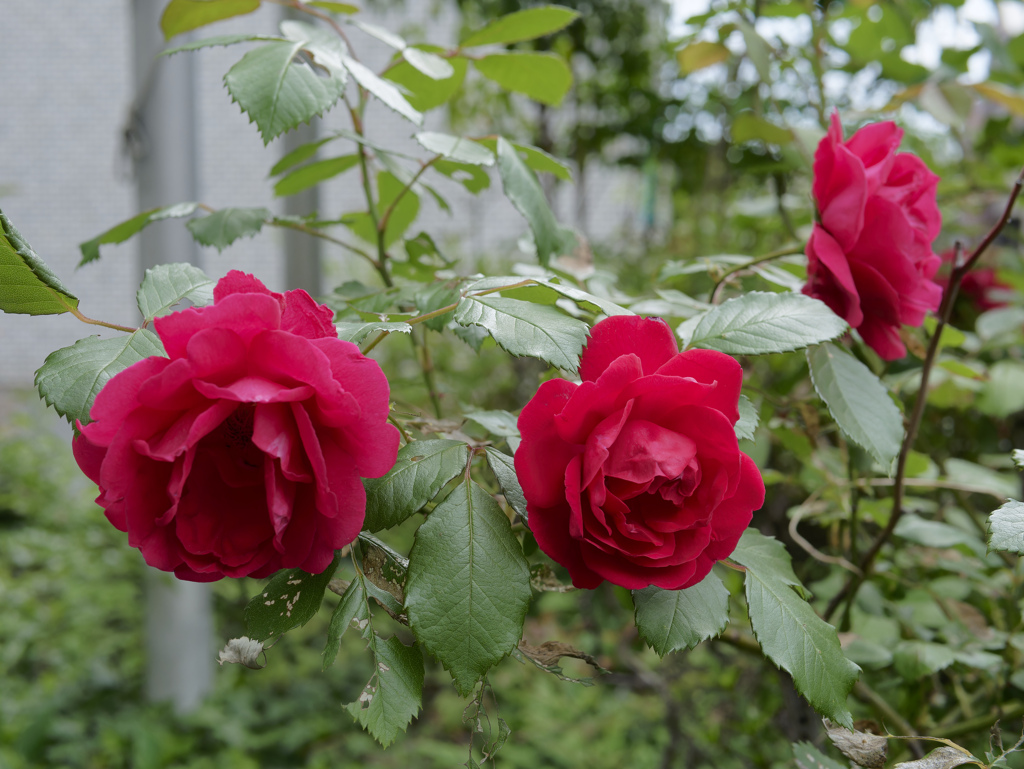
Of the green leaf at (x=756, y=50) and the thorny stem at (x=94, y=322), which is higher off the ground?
the green leaf at (x=756, y=50)

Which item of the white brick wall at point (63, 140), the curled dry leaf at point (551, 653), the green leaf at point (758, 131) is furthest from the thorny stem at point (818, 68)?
the white brick wall at point (63, 140)

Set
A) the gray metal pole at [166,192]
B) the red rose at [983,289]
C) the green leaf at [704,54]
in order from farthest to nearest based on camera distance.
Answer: the gray metal pole at [166,192] < the red rose at [983,289] < the green leaf at [704,54]

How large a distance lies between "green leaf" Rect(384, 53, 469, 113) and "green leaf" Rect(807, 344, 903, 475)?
37 cm

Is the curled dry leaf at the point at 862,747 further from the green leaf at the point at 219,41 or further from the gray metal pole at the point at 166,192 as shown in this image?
the gray metal pole at the point at 166,192

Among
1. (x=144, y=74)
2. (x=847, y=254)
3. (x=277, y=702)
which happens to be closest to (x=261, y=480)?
(x=847, y=254)

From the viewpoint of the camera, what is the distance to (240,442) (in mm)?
314

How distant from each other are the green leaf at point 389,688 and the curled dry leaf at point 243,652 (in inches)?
2.0

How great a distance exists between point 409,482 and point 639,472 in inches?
4.4

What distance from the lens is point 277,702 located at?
84.1 inches

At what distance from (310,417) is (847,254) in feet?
1.16

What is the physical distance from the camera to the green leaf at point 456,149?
0.49 metres

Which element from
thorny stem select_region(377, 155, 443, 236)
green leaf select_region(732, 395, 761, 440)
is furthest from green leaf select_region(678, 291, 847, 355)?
thorny stem select_region(377, 155, 443, 236)

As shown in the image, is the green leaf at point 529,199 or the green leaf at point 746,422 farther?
the green leaf at point 529,199

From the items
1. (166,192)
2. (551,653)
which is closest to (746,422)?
(551,653)
